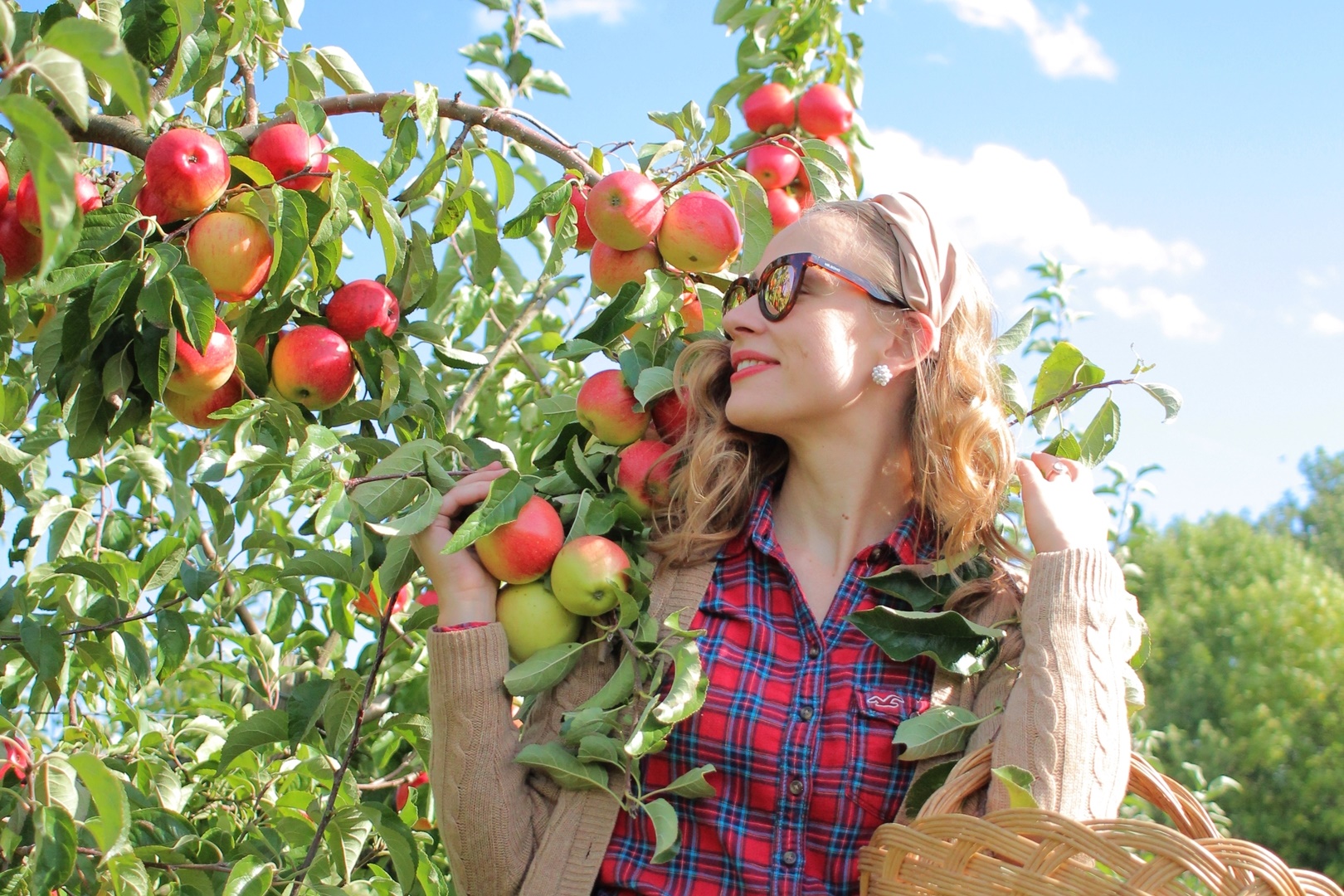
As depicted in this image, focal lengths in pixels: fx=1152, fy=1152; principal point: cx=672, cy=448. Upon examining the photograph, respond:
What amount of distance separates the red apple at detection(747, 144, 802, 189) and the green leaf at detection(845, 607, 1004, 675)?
3.12ft

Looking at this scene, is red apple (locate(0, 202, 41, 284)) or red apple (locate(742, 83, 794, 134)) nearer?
red apple (locate(0, 202, 41, 284))

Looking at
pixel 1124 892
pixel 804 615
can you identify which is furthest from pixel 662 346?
pixel 1124 892

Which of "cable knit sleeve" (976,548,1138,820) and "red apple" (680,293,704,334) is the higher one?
"red apple" (680,293,704,334)

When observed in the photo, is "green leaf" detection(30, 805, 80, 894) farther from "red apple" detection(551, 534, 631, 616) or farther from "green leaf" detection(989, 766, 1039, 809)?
"green leaf" detection(989, 766, 1039, 809)

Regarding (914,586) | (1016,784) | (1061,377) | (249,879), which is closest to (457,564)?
(249,879)

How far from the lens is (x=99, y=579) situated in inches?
62.4

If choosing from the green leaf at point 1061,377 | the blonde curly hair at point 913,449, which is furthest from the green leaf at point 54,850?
the green leaf at point 1061,377

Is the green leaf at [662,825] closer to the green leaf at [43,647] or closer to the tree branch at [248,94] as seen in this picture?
the green leaf at [43,647]

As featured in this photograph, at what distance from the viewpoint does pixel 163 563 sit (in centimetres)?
167

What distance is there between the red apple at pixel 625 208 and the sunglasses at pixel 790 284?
0.62 ft

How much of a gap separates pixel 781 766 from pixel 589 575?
1.04 feet

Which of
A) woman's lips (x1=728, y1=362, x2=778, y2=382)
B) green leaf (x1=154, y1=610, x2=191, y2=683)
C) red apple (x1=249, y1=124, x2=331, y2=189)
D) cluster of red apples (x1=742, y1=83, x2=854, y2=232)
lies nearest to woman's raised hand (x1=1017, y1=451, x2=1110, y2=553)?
woman's lips (x1=728, y1=362, x2=778, y2=382)

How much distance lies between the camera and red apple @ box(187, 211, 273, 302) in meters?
1.33

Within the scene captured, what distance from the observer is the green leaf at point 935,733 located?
51.3 inches
